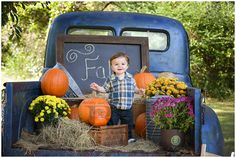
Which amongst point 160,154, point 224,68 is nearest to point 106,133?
point 160,154

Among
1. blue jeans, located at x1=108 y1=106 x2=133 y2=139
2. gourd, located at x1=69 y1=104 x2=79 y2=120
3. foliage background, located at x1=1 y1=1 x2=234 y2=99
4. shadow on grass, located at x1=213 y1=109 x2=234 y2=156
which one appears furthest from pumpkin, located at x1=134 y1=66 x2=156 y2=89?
foliage background, located at x1=1 y1=1 x2=234 y2=99

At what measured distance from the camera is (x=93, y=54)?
504 centimetres

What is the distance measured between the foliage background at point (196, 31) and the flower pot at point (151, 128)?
9.32m

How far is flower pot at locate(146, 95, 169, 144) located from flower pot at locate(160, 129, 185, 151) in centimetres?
17

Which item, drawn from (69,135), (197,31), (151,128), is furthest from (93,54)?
(197,31)

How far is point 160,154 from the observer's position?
137 inches

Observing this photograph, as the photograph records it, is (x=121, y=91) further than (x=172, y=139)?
Yes

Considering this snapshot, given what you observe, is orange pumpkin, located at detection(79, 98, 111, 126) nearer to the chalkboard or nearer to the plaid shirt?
the plaid shirt

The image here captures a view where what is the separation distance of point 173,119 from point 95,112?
0.58 m

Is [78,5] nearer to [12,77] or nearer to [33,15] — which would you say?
[33,15]

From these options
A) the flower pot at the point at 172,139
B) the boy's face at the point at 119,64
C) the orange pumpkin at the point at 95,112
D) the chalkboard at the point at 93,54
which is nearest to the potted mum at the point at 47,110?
the orange pumpkin at the point at 95,112

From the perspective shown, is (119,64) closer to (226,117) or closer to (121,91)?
(121,91)

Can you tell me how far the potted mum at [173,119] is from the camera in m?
3.56

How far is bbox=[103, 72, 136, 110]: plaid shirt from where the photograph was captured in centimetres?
404
